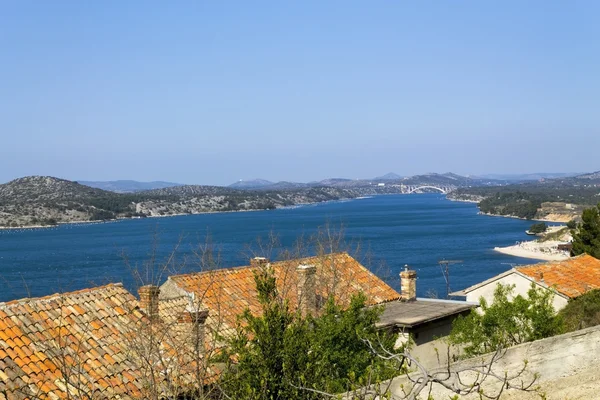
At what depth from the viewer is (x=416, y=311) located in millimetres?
21500

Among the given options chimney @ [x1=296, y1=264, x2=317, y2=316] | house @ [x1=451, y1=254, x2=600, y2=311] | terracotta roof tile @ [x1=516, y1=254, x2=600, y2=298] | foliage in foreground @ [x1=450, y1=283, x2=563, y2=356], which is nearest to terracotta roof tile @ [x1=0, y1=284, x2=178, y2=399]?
chimney @ [x1=296, y1=264, x2=317, y2=316]

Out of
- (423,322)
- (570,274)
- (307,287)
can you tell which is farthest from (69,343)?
(570,274)

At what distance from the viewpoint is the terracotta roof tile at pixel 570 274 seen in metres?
26.8

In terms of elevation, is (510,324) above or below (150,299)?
below

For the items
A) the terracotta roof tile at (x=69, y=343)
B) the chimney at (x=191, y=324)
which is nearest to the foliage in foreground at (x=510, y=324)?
the chimney at (x=191, y=324)

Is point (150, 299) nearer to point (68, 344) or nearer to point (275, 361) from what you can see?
point (68, 344)

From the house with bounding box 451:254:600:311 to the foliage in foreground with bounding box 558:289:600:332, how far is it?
3.34 feet

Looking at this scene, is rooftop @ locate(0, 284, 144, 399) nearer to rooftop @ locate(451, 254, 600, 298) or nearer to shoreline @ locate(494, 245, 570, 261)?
rooftop @ locate(451, 254, 600, 298)

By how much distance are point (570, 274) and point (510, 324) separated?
13466 mm

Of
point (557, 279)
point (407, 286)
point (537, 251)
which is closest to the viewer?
point (407, 286)

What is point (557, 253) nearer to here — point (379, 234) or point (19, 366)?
point (379, 234)

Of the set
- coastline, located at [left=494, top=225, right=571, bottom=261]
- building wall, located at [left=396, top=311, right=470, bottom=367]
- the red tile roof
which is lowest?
coastline, located at [left=494, top=225, right=571, bottom=261]

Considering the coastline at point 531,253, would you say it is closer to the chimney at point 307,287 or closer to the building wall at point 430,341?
the building wall at point 430,341

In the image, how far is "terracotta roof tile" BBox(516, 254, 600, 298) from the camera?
2677cm
